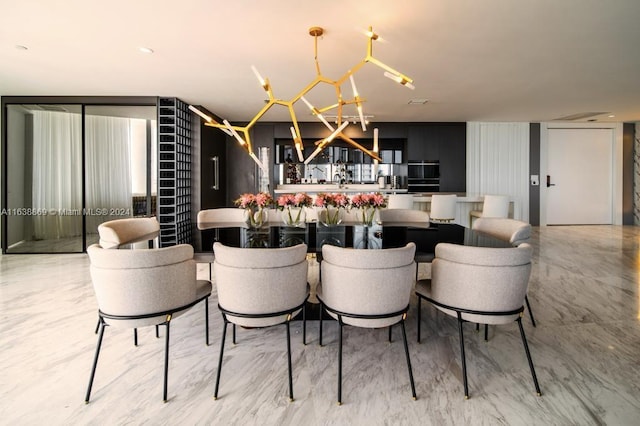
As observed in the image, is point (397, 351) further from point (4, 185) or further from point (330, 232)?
point (4, 185)

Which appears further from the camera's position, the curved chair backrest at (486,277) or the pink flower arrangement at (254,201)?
the pink flower arrangement at (254,201)

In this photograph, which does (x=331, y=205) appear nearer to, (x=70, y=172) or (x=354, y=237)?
(x=354, y=237)

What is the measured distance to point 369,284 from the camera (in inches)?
71.9

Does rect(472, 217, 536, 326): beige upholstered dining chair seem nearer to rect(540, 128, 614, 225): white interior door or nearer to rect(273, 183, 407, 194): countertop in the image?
rect(273, 183, 407, 194): countertop

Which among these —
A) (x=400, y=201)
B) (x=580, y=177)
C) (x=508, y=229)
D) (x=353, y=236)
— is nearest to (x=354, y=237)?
(x=353, y=236)

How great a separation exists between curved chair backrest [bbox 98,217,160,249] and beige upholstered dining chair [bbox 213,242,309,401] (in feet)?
3.15

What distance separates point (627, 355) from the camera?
2.32 metres

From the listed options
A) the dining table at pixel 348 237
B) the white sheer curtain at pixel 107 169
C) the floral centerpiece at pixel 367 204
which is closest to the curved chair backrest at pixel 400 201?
the dining table at pixel 348 237

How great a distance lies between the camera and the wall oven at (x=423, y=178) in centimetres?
811

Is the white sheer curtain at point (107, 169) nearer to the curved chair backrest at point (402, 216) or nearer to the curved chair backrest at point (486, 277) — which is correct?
the curved chair backrest at point (402, 216)

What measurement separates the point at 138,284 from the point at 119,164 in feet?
19.8

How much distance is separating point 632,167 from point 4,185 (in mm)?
12883

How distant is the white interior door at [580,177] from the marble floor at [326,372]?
589 centimetres

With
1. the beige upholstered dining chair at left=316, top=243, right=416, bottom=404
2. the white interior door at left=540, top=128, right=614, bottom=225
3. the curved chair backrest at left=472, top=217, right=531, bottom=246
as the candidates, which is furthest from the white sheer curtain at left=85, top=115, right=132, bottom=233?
the white interior door at left=540, top=128, right=614, bottom=225
